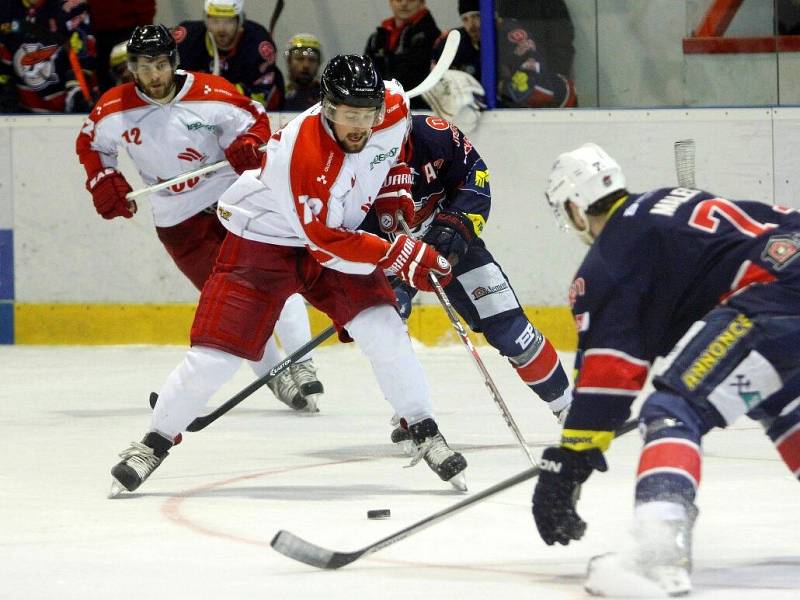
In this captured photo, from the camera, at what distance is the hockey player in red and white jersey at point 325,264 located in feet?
12.5

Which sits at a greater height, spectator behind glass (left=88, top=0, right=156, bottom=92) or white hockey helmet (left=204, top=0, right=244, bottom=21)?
white hockey helmet (left=204, top=0, right=244, bottom=21)

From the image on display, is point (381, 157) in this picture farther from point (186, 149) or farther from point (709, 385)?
A: point (186, 149)

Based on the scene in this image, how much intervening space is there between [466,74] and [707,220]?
4007 mm

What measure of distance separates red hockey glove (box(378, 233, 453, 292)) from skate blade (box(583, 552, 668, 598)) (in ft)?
4.15

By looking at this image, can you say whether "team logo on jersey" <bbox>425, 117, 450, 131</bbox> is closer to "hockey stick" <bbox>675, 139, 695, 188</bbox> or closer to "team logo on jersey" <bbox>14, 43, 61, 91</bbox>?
"hockey stick" <bbox>675, 139, 695, 188</bbox>

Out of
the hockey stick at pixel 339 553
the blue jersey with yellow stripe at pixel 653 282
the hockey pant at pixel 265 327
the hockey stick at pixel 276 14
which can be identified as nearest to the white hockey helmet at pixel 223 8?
the hockey stick at pixel 276 14

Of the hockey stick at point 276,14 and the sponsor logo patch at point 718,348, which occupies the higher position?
the sponsor logo patch at point 718,348

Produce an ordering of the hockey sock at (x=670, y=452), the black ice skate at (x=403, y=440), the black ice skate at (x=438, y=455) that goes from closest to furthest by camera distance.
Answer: the hockey sock at (x=670, y=452) → the black ice skate at (x=438, y=455) → the black ice skate at (x=403, y=440)

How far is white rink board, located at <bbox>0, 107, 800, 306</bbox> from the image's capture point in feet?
21.3

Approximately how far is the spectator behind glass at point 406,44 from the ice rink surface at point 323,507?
1657mm

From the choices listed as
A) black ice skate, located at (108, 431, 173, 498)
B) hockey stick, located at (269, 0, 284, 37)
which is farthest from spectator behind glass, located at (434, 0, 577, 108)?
black ice skate, located at (108, 431, 173, 498)

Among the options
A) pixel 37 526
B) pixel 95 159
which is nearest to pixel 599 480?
pixel 37 526

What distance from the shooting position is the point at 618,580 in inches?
107

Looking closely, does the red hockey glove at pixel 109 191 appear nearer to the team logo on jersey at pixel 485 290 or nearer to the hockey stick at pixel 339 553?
the team logo on jersey at pixel 485 290
